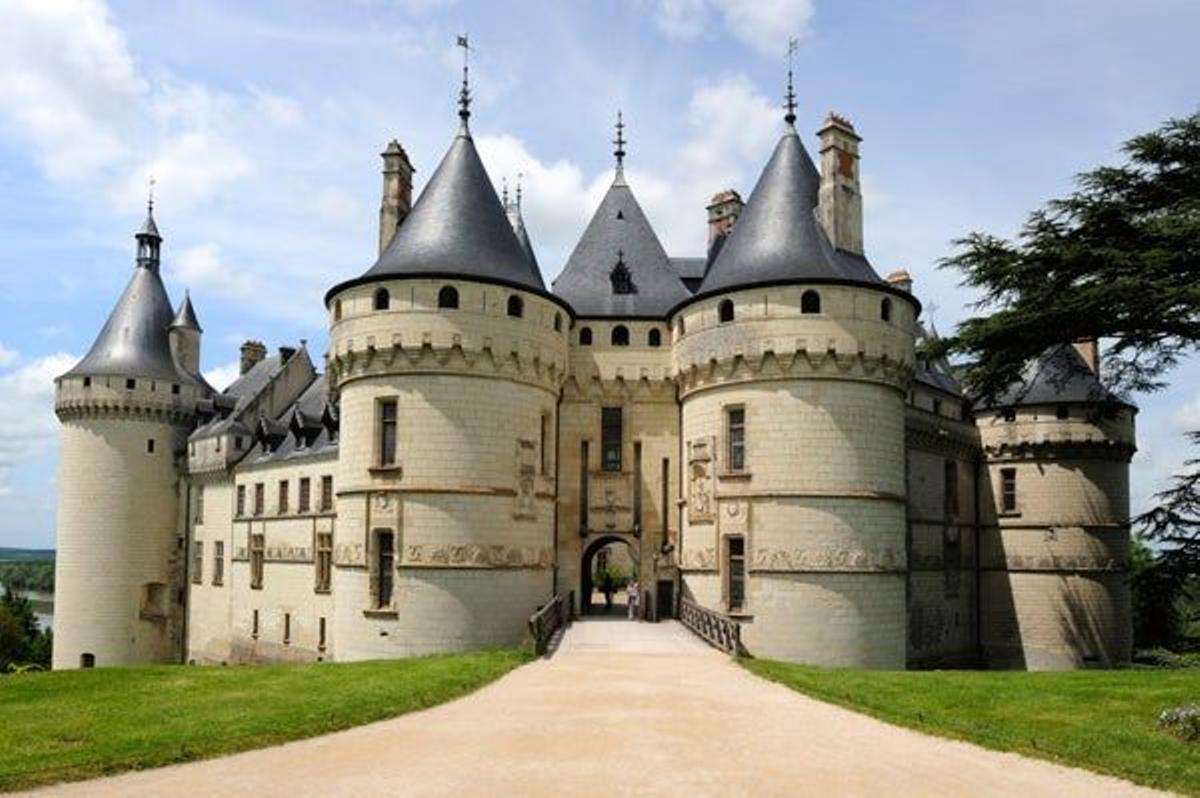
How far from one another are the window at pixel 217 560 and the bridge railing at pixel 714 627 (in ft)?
78.5

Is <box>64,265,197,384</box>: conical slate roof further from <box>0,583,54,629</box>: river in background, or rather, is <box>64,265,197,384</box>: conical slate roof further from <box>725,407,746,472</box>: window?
<box>0,583,54,629</box>: river in background

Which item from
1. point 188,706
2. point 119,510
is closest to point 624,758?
point 188,706

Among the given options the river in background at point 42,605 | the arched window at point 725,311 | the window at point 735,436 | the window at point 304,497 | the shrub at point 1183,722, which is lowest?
the river in background at point 42,605

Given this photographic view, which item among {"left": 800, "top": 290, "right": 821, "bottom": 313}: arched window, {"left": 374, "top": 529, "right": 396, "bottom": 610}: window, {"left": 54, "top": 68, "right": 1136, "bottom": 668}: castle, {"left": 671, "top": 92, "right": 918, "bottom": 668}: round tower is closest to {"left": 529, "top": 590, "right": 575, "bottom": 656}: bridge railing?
{"left": 54, "top": 68, "right": 1136, "bottom": 668}: castle

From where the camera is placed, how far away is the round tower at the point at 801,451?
2636 centimetres

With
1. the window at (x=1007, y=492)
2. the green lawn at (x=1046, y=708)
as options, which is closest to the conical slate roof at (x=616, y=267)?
the green lawn at (x=1046, y=708)

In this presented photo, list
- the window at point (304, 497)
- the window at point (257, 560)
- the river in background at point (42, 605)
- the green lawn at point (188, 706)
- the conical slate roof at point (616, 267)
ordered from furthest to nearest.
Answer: the river in background at point (42, 605) < the window at point (257, 560) < the window at point (304, 497) < the conical slate roof at point (616, 267) < the green lawn at point (188, 706)

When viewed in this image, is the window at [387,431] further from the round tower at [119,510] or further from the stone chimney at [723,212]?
the round tower at [119,510]

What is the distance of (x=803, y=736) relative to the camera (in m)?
13.8

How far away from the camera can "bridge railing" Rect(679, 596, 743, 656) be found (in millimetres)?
22337

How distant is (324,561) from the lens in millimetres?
36375

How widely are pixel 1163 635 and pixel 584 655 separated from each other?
23.3 meters

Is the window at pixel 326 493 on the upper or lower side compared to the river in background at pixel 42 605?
upper

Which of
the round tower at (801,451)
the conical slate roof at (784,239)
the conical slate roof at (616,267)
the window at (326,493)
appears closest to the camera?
the round tower at (801,451)
